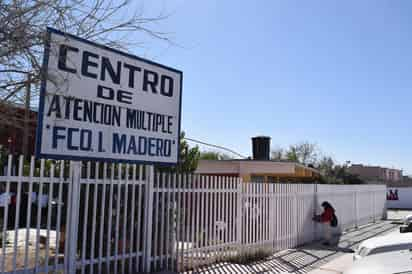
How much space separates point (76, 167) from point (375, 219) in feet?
65.7

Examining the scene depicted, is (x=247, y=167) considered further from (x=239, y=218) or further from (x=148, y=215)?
(x=148, y=215)

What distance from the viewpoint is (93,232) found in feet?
22.9

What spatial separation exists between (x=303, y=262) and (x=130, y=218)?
4614 mm

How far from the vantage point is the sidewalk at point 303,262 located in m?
9.05

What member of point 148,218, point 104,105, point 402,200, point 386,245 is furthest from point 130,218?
point 402,200

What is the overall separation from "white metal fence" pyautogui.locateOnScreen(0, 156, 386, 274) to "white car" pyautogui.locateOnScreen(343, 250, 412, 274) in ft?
13.7

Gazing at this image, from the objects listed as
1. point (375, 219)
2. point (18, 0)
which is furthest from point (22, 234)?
point (375, 219)

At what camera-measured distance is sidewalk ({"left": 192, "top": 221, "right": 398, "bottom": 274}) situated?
905 centimetres

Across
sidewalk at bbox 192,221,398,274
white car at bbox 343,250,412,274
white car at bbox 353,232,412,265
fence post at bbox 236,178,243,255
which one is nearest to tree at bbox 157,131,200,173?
fence post at bbox 236,178,243,255

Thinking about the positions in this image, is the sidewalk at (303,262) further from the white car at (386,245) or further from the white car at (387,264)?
the white car at (387,264)

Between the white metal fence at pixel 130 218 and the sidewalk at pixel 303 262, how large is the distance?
0.37 m

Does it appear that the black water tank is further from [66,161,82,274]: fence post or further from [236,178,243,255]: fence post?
[66,161,82,274]: fence post

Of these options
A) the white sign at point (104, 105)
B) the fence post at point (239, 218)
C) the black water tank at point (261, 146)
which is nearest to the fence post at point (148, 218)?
the white sign at point (104, 105)

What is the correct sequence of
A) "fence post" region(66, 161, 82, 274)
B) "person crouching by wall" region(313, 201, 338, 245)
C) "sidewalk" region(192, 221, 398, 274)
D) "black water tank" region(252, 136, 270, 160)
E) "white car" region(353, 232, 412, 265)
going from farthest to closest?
"black water tank" region(252, 136, 270, 160) < "person crouching by wall" region(313, 201, 338, 245) < "sidewalk" region(192, 221, 398, 274) < "fence post" region(66, 161, 82, 274) < "white car" region(353, 232, 412, 265)
